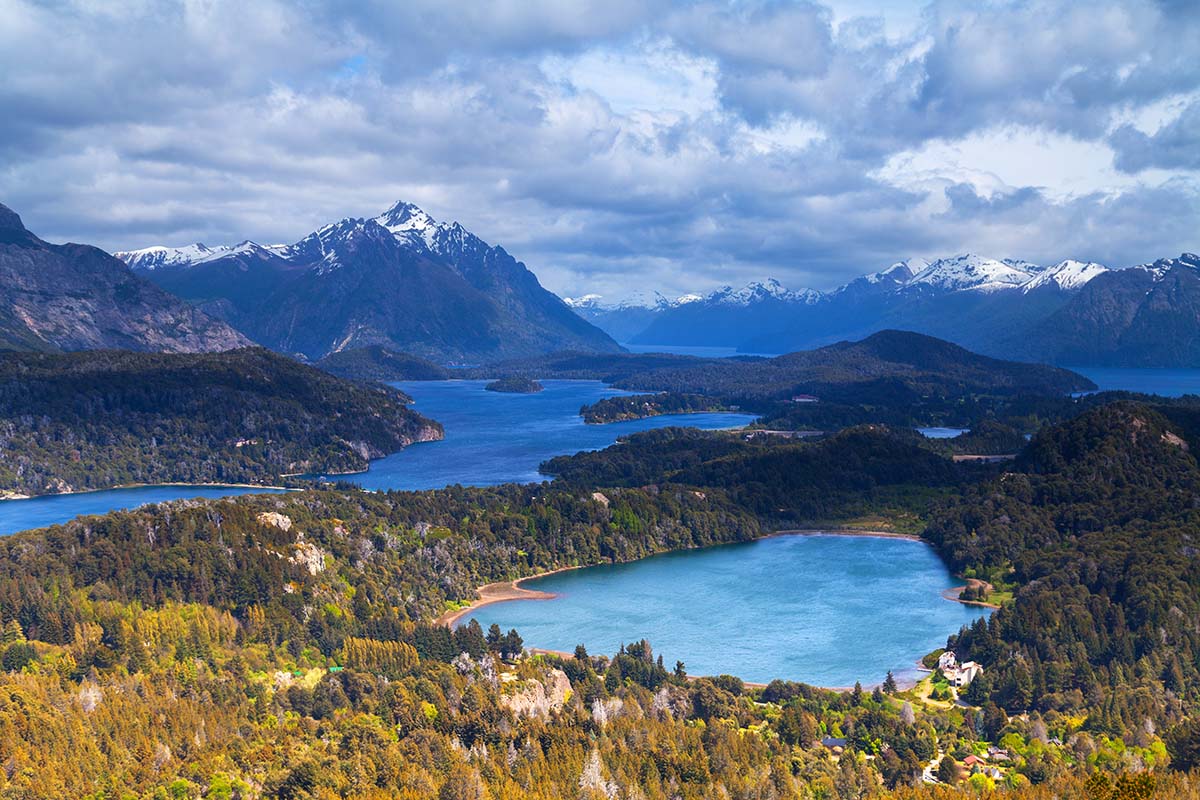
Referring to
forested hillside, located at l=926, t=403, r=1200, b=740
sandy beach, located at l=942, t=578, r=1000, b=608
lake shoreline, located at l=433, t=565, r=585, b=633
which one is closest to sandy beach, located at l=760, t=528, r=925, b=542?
forested hillside, located at l=926, t=403, r=1200, b=740

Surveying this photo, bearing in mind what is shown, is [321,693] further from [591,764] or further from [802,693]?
[802,693]

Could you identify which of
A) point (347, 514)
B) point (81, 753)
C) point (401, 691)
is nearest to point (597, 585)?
point (347, 514)

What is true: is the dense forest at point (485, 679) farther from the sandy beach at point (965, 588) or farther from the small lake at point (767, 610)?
the small lake at point (767, 610)

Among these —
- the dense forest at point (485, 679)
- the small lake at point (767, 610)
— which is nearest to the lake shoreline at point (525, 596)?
the small lake at point (767, 610)

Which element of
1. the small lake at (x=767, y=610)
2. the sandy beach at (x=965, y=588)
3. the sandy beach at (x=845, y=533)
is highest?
the sandy beach at (x=845, y=533)

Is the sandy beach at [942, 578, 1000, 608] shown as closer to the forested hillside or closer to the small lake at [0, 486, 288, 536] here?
the forested hillside
